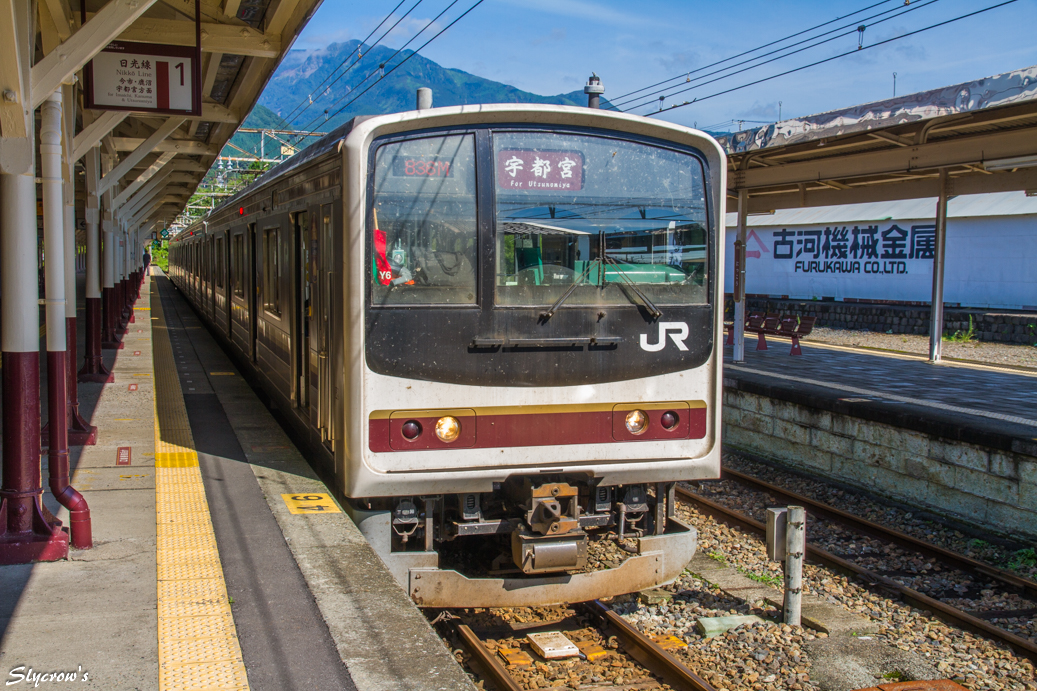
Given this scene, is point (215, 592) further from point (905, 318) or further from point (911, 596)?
point (905, 318)

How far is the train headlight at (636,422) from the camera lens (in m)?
4.90

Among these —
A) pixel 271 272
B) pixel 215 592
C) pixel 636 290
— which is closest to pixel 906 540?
pixel 636 290

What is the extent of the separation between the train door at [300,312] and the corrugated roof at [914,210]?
15.9 meters

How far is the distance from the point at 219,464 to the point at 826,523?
→ 527 cm

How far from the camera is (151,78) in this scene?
24.6ft

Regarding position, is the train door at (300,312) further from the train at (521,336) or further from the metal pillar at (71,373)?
the metal pillar at (71,373)

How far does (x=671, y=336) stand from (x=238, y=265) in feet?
24.6

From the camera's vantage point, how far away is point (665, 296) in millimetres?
4945

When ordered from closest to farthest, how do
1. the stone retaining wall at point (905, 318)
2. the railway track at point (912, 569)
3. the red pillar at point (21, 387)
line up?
the red pillar at point (21, 387) → the railway track at point (912, 569) → the stone retaining wall at point (905, 318)

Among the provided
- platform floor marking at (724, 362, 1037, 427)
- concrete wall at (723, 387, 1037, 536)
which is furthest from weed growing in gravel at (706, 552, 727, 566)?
platform floor marking at (724, 362, 1037, 427)

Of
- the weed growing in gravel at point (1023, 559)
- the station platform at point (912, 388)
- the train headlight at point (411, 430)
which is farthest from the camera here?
the station platform at point (912, 388)

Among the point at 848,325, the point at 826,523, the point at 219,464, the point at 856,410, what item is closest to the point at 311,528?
the point at 219,464

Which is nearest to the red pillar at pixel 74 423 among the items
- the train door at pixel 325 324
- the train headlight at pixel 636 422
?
the train door at pixel 325 324

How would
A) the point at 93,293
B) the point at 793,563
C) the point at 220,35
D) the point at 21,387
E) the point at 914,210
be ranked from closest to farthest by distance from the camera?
1. the point at 21,387
2. the point at 793,563
3. the point at 220,35
4. the point at 93,293
5. the point at 914,210
